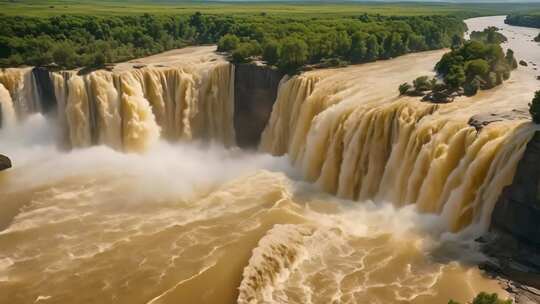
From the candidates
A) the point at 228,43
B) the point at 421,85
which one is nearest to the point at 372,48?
the point at 228,43

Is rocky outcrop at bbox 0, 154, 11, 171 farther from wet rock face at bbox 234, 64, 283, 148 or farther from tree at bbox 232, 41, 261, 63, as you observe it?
tree at bbox 232, 41, 261, 63

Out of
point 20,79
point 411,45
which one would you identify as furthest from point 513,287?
point 411,45

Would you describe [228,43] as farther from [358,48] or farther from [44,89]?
[44,89]

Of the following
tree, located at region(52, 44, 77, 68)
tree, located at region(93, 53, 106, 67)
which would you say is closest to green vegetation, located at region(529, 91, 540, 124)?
tree, located at region(93, 53, 106, 67)

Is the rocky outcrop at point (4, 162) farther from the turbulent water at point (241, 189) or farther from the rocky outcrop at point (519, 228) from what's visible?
the rocky outcrop at point (519, 228)

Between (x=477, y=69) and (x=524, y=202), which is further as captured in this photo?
(x=477, y=69)

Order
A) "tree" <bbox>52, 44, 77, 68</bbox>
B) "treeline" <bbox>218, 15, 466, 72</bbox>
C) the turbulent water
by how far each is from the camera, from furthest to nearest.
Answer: "tree" <bbox>52, 44, 77, 68</bbox> → "treeline" <bbox>218, 15, 466, 72</bbox> → the turbulent water
